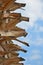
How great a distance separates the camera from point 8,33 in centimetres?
145

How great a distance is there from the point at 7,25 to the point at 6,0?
203 millimetres

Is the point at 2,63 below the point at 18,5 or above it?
below

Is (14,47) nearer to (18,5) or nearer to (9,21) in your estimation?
(9,21)

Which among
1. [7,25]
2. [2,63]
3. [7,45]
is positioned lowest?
[2,63]

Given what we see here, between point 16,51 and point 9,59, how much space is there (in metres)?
0.15

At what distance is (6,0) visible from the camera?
57.5 inches

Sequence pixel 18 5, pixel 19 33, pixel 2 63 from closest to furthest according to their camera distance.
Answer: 1. pixel 2 63
2. pixel 19 33
3. pixel 18 5

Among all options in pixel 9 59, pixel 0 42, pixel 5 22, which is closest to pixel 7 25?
pixel 5 22

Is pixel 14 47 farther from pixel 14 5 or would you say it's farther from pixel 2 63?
pixel 14 5

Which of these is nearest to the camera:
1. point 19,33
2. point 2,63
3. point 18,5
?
point 2,63

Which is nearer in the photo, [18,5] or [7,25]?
[7,25]

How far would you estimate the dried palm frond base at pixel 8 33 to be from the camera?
4.59ft

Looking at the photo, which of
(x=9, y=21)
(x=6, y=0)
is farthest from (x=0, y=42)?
(x=6, y=0)

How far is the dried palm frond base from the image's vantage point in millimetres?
1399
